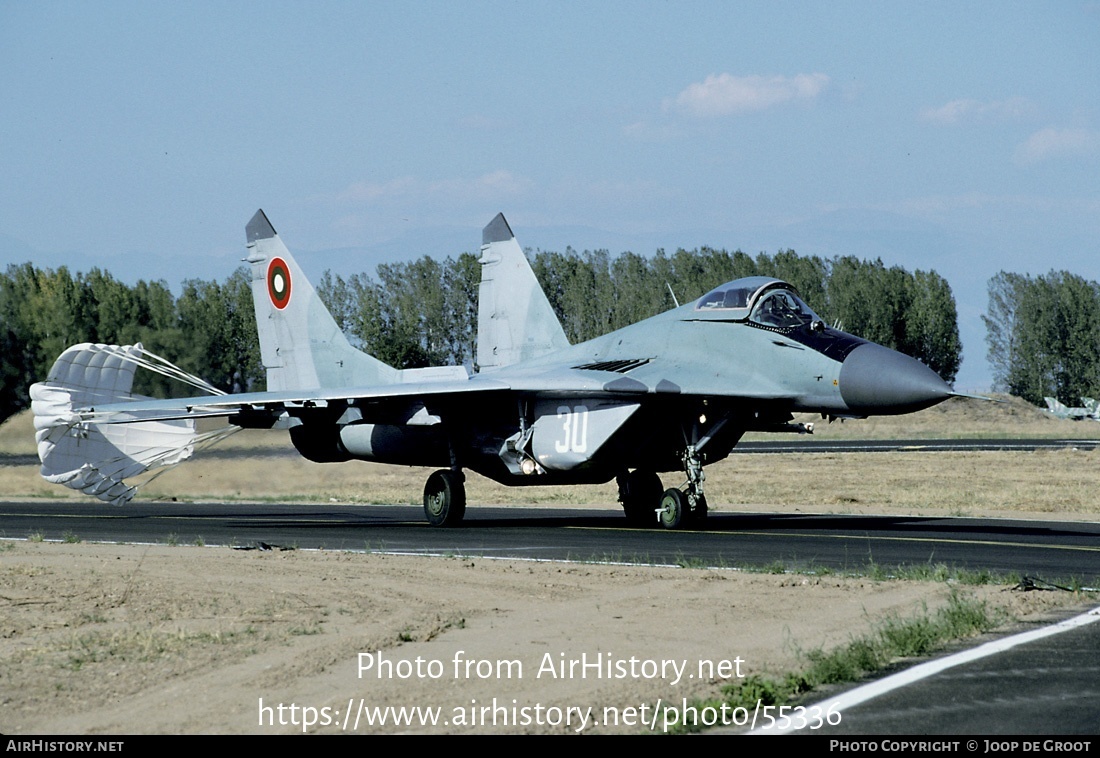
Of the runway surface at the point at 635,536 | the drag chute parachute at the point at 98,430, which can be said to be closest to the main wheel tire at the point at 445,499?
the runway surface at the point at 635,536

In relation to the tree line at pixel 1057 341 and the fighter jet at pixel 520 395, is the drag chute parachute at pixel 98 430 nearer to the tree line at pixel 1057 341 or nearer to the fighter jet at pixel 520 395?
the fighter jet at pixel 520 395

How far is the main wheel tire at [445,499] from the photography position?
22.4 m

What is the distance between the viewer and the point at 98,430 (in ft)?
83.5

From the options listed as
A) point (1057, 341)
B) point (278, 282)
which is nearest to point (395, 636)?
point (278, 282)

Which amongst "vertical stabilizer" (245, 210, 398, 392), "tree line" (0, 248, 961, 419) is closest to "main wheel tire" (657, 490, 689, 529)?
"vertical stabilizer" (245, 210, 398, 392)

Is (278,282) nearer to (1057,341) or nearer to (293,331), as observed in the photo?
(293,331)

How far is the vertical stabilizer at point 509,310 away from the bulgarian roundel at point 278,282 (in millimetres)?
3997

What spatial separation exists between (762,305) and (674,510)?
3.49 meters

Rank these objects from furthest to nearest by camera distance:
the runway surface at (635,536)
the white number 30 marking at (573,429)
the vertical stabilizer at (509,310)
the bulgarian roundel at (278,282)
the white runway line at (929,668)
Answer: the bulgarian roundel at (278,282)
the vertical stabilizer at (509,310)
the white number 30 marking at (573,429)
the runway surface at (635,536)
the white runway line at (929,668)

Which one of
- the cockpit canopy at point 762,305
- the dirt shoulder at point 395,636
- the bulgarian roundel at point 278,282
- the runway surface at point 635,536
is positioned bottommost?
the runway surface at point 635,536

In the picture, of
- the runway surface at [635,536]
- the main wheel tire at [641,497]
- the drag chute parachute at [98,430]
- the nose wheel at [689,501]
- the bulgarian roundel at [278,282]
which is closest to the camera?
the runway surface at [635,536]

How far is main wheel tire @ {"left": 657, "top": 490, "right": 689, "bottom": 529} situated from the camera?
2028 cm

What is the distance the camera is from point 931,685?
25.5ft
